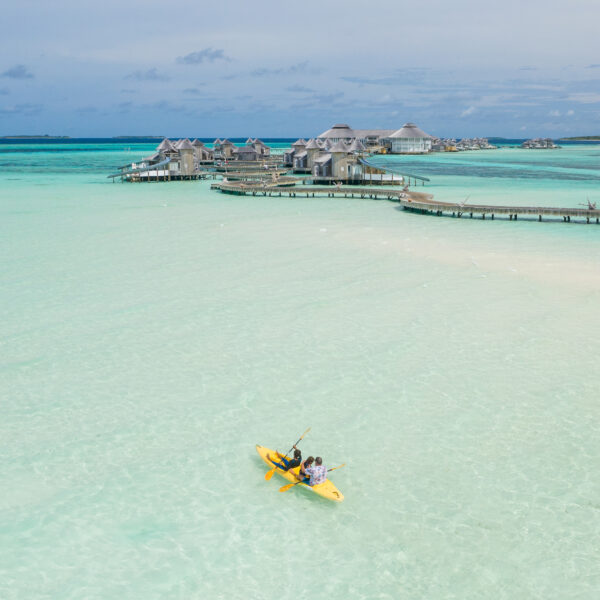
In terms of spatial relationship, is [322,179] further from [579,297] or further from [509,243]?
[579,297]

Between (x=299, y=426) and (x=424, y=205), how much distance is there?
111ft

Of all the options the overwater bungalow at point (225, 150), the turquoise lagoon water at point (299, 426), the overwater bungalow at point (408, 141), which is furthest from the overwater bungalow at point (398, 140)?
the turquoise lagoon water at point (299, 426)

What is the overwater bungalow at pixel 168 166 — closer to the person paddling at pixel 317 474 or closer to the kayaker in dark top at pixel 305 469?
the kayaker in dark top at pixel 305 469

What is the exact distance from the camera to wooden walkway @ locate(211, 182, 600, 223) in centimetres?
3953

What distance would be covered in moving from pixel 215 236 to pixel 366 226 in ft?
34.1

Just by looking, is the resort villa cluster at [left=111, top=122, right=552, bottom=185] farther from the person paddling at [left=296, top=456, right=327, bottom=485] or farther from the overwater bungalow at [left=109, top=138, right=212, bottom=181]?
the person paddling at [left=296, top=456, right=327, bottom=485]

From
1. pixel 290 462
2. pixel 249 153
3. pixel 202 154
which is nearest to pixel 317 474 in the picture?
pixel 290 462

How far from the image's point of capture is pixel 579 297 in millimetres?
21469

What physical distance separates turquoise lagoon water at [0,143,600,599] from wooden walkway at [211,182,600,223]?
A: 14.0 m

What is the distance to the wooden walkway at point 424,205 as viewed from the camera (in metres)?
39.5

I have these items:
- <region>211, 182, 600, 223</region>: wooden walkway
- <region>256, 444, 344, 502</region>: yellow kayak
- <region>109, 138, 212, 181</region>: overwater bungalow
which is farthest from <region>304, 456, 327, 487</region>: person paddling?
<region>109, 138, 212, 181</region>: overwater bungalow

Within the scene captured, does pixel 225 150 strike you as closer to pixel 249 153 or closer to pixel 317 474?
pixel 249 153

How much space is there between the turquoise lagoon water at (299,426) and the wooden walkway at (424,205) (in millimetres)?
13986

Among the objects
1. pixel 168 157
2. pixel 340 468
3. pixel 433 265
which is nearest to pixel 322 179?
pixel 168 157
